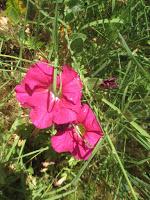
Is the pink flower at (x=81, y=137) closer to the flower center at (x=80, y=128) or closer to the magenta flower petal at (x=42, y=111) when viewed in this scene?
the flower center at (x=80, y=128)

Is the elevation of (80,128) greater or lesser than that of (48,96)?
lesser

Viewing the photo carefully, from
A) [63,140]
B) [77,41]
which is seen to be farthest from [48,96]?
[77,41]

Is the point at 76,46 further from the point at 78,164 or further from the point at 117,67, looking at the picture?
the point at 78,164

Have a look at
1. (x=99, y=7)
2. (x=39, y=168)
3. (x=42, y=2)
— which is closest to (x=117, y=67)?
(x=99, y=7)

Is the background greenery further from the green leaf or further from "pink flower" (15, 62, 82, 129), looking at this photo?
"pink flower" (15, 62, 82, 129)

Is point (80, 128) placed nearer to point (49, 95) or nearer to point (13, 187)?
point (49, 95)

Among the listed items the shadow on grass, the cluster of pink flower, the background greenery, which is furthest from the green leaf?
the shadow on grass
